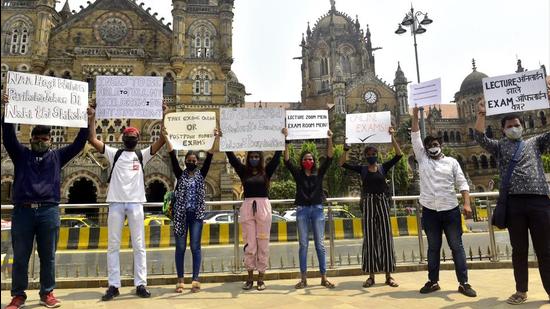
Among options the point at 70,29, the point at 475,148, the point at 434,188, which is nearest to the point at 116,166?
the point at 434,188

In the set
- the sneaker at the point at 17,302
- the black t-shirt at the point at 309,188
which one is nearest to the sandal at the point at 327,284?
the black t-shirt at the point at 309,188

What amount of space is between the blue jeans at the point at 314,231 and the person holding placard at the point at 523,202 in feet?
7.59

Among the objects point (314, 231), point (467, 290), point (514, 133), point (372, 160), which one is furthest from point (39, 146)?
point (514, 133)

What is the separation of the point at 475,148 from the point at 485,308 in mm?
56086

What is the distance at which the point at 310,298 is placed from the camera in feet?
16.6

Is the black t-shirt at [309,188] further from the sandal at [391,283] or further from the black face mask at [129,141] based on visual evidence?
the black face mask at [129,141]

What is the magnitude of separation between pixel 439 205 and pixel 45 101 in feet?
18.1

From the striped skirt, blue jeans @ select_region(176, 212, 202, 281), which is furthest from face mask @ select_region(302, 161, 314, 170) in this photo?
blue jeans @ select_region(176, 212, 202, 281)

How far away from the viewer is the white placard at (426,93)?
22.5ft

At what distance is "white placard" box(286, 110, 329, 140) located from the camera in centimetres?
679

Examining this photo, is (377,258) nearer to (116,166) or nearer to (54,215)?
(116,166)

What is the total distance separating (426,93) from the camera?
22.8 ft

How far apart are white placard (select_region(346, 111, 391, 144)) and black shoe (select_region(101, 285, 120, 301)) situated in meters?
4.21

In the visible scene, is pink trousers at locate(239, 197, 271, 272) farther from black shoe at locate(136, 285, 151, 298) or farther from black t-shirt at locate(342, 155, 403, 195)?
black t-shirt at locate(342, 155, 403, 195)
